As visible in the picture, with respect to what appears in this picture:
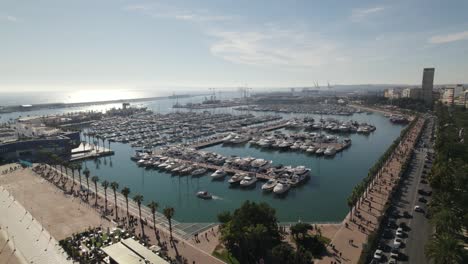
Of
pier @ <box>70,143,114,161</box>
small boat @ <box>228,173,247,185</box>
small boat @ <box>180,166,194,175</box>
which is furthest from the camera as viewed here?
pier @ <box>70,143,114,161</box>

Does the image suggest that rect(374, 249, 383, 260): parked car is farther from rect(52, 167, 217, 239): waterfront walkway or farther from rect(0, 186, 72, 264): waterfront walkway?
rect(0, 186, 72, 264): waterfront walkway

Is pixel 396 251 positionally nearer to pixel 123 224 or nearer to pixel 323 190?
pixel 323 190

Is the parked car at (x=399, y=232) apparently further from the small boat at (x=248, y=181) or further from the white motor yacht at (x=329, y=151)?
the white motor yacht at (x=329, y=151)

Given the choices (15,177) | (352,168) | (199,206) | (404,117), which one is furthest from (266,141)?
(404,117)

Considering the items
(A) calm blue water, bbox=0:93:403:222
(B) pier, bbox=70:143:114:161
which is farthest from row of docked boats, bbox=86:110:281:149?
(A) calm blue water, bbox=0:93:403:222

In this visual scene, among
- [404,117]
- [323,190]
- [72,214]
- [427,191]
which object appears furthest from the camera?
[404,117]

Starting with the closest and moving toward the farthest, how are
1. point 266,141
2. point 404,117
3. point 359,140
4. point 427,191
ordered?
1. point 427,191
2. point 266,141
3. point 359,140
4. point 404,117

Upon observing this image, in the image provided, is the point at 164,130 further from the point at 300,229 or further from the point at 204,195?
the point at 300,229

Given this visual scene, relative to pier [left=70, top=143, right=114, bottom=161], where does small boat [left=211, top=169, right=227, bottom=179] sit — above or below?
above
